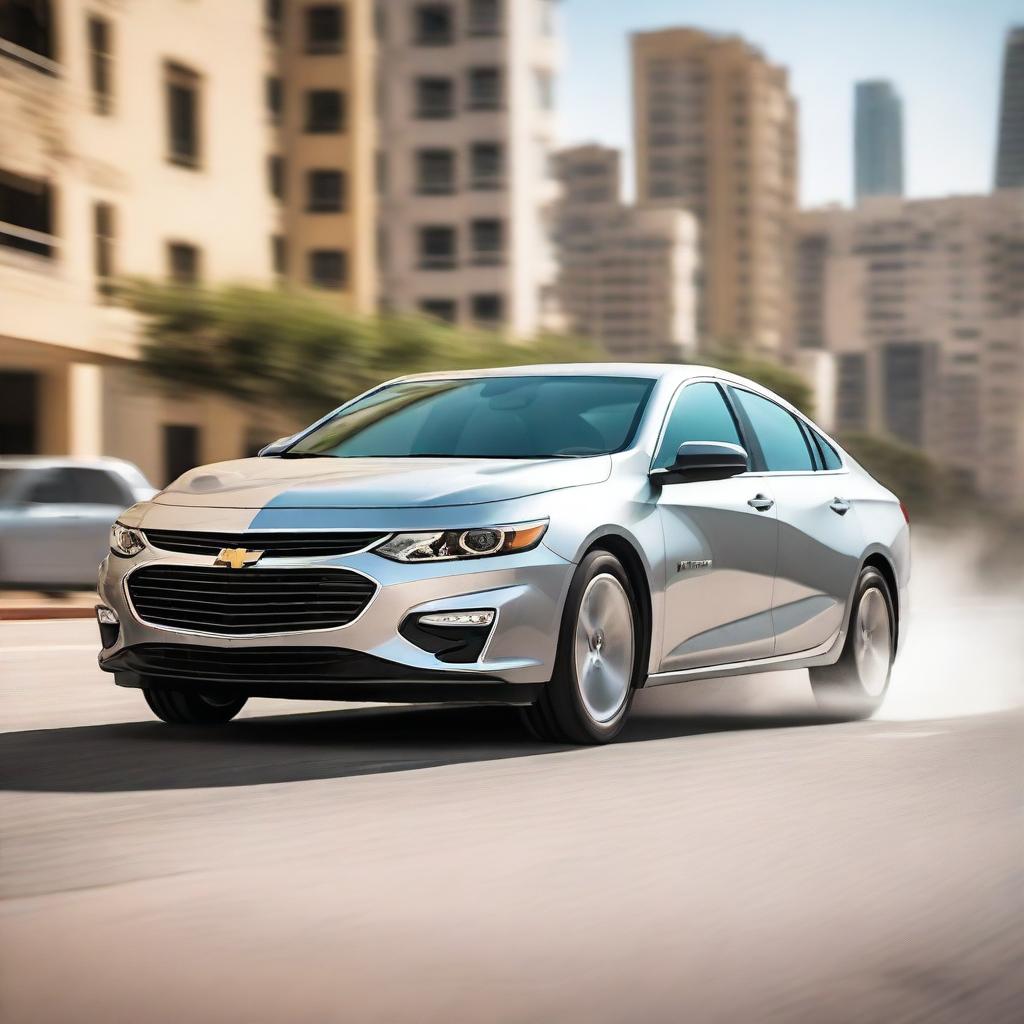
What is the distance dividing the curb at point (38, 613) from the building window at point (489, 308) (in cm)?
7511

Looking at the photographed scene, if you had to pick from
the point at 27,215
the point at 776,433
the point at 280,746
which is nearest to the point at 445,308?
the point at 27,215

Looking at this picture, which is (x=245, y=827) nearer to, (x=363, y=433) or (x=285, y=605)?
(x=285, y=605)

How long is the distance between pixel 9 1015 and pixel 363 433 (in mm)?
5265

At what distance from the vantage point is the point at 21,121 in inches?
1320

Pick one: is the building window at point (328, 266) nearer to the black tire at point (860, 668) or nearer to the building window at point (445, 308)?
the building window at point (445, 308)

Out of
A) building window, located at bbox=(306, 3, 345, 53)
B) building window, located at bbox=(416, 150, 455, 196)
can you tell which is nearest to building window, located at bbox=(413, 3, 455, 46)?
building window, located at bbox=(416, 150, 455, 196)

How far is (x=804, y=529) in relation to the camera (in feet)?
31.5

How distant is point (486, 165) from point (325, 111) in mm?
28561

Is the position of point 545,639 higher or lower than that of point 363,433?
lower

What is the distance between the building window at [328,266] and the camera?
63688mm

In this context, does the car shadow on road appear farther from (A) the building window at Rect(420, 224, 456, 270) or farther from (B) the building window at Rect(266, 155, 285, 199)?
(A) the building window at Rect(420, 224, 456, 270)

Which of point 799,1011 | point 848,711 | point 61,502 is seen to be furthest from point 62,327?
point 799,1011

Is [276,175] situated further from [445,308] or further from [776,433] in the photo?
[776,433]

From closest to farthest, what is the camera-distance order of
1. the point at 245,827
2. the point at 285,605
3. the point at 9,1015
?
the point at 9,1015, the point at 245,827, the point at 285,605
